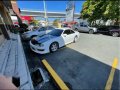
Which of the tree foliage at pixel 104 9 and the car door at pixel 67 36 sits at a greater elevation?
the tree foliage at pixel 104 9

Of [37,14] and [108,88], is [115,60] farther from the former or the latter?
[37,14]

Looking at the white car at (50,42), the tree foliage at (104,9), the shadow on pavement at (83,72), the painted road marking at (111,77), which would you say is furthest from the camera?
the tree foliage at (104,9)

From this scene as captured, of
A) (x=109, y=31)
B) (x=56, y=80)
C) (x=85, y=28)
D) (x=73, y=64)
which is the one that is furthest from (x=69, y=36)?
(x=85, y=28)

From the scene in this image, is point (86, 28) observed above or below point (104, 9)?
below

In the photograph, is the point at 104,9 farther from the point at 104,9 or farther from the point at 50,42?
the point at 50,42

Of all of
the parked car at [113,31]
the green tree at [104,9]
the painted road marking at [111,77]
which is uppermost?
the green tree at [104,9]

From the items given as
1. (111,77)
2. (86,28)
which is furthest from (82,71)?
(86,28)

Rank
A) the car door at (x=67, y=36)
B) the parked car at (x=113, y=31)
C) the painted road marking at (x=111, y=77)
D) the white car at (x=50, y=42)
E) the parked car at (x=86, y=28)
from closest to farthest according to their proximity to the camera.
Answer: the painted road marking at (x=111, y=77) < the white car at (x=50, y=42) < the car door at (x=67, y=36) < the parked car at (x=113, y=31) < the parked car at (x=86, y=28)

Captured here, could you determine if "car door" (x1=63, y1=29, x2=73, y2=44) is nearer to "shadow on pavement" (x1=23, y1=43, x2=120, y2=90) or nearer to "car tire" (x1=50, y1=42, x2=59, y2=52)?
"car tire" (x1=50, y1=42, x2=59, y2=52)

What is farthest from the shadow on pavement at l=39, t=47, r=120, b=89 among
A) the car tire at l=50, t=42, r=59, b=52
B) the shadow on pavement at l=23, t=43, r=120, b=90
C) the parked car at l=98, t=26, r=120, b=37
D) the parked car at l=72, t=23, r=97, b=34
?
the parked car at l=72, t=23, r=97, b=34

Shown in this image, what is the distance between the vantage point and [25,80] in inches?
133

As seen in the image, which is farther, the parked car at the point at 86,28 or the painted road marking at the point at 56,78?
the parked car at the point at 86,28

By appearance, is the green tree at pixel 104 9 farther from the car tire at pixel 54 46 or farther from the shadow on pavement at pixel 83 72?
the shadow on pavement at pixel 83 72

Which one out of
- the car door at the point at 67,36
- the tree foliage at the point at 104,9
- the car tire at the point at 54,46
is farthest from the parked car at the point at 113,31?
the car tire at the point at 54,46
